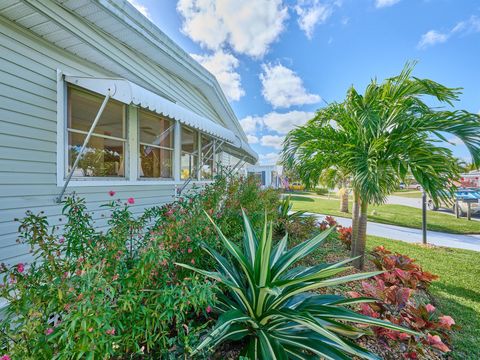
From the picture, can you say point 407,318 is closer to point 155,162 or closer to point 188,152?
point 155,162

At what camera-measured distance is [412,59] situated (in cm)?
351

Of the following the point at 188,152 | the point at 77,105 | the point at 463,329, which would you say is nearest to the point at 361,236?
the point at 463,329

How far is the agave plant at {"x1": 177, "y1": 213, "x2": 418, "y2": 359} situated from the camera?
1549 mm

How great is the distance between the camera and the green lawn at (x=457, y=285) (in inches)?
104

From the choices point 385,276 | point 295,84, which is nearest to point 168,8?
point 385,276

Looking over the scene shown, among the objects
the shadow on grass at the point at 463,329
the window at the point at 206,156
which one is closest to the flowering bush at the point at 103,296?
the shadow on grass at the point at 463,329

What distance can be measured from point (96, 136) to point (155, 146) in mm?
1331

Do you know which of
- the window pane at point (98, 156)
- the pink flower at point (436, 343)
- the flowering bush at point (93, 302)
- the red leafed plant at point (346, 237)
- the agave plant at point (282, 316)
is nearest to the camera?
the flowering bush at point (93, 302)

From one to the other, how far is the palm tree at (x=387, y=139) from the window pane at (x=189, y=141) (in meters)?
3.34

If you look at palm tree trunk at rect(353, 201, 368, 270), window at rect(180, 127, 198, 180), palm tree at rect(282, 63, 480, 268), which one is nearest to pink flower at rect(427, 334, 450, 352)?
palm tree at rect(282, 63, 480, 268)

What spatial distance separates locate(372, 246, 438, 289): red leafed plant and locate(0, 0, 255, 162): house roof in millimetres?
5205

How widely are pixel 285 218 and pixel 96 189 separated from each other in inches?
155

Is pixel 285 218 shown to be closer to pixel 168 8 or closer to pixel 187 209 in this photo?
pixel 187 209

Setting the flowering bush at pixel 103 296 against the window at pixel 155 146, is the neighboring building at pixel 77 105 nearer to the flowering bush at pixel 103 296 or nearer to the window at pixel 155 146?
the window at pixel 155 146
